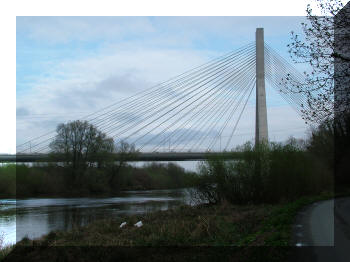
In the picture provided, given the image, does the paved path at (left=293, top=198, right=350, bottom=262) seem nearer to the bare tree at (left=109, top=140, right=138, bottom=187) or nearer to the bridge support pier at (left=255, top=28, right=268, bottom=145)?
the bridge support pier at (left=255, top=28, right=268, bottom=145)

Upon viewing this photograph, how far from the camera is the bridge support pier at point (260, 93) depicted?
25547mm

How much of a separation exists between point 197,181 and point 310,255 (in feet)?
45.9

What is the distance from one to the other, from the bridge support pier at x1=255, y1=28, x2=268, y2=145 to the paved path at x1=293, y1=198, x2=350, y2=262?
1248 centimetres

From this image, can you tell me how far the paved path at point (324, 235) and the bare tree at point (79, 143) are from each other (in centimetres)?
3903

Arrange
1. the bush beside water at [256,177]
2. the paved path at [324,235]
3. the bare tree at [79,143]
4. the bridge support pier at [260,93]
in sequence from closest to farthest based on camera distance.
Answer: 1. the paved path at [324,235]
2. the bush beside water at [256,177]
3. the bridge support pier at [260,93]
4. the bare tree at [79,143]

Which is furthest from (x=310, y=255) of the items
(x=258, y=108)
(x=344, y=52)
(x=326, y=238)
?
(x=258, y=108)

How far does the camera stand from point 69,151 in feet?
161

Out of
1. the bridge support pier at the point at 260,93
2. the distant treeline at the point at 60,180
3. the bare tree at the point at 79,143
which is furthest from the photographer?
the bare tree at the point at 79,143

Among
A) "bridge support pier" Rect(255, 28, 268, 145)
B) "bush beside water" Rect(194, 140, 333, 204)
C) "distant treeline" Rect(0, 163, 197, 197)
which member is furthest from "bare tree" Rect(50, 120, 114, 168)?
"bush beside water" Rect(194, 140, 333, 204)

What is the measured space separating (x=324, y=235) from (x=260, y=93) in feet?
60.5

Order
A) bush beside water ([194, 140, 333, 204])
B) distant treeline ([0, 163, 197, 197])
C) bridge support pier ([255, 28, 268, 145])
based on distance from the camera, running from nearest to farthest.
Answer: bush beside water ([194, 140, 333, 204])
bridge support pier ([255, 28, 268, 145])
distant treeline ([0, 163, 197, 197])

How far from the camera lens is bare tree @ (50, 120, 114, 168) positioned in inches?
1909

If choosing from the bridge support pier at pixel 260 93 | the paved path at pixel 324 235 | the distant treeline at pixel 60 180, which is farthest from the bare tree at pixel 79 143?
the paved path at pixel 324 235

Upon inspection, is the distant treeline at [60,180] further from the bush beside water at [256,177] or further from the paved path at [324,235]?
the paved path at [324,235]
